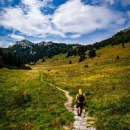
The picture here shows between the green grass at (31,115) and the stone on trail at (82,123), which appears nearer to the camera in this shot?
the stone on trail at (82,123)

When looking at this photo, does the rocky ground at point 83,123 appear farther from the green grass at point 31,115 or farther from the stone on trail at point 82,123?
the green grass at point 31,115

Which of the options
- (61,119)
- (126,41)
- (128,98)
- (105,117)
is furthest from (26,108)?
(126,41)

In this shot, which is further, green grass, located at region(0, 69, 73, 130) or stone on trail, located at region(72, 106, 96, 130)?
green grass, located at region(0, 69, 73, 130)

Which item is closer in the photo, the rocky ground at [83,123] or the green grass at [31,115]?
the rocky ground at [83,123]

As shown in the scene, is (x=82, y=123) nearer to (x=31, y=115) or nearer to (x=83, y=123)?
(x=83, y=123)

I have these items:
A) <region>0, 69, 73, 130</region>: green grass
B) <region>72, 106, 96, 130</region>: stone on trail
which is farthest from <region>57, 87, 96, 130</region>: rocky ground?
<region>0, 69, 73, 130</region>: green grass

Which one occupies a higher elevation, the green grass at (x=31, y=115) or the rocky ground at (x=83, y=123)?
the rocky ground at (x=83, y=123)

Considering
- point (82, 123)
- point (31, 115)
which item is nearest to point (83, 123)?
point (82, 123)

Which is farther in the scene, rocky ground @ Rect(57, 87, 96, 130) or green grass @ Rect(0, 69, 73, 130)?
green grass @ Rect(0, 69, 73, 130)

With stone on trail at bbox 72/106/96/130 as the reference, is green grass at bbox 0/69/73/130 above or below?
below

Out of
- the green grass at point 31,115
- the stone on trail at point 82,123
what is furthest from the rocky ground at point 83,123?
the green grass at point 31,115

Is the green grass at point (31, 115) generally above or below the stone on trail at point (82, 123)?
below

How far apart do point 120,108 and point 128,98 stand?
11.1 ft

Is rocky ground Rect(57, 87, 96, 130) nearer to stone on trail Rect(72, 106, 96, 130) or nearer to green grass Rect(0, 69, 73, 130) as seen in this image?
stone on trail Rect(72, 106, 96, 130)
